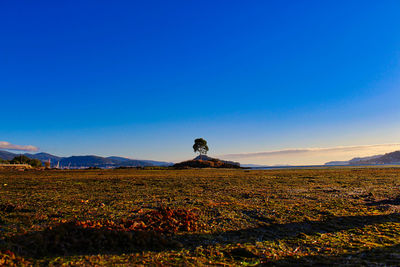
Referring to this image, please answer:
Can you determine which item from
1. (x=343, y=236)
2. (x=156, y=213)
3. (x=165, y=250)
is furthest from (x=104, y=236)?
(x=343, y=236)

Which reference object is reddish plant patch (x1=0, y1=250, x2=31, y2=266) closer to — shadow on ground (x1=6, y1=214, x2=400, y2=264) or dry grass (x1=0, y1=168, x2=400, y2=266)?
dry grass (x1=0, y1=168, x2=400, y2=266)

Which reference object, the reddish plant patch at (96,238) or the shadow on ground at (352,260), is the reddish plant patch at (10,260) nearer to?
the reddish plant patch at (96,238)

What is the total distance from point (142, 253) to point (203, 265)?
5.26ft

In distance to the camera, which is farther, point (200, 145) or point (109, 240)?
point (200, 145)

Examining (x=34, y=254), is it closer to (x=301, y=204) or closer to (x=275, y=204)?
(x=275, y=204)

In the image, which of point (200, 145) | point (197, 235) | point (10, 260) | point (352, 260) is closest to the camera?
point (10, 260)

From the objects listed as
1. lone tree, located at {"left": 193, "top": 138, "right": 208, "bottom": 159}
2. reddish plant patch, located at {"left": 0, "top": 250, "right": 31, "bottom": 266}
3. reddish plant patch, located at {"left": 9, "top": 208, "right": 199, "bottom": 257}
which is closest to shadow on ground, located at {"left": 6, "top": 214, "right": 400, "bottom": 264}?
reddish plant patch, located at {"left": 9, "top": 208, "right": 199, "bottom": 257}

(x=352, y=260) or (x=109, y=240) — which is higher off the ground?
(x=109, y=240)

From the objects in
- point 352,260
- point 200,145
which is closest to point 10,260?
point 352,260

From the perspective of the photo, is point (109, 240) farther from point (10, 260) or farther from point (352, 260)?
point (352, 260)

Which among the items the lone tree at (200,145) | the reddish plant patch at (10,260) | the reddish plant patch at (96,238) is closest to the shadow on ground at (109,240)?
the reddish plant patch at (96,238)

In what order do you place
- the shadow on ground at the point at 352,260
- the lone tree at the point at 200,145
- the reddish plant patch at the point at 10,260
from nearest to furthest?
the reddish plant patch at the point at 10,260 → the shadow on ground at the point at 352,260 → the lone tree at the point at 200,145

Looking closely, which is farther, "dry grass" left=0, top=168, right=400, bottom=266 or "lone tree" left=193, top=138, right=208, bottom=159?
"lone tree" left=193, top=138, right=208, bottom=159

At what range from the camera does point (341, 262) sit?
5.97 meters
